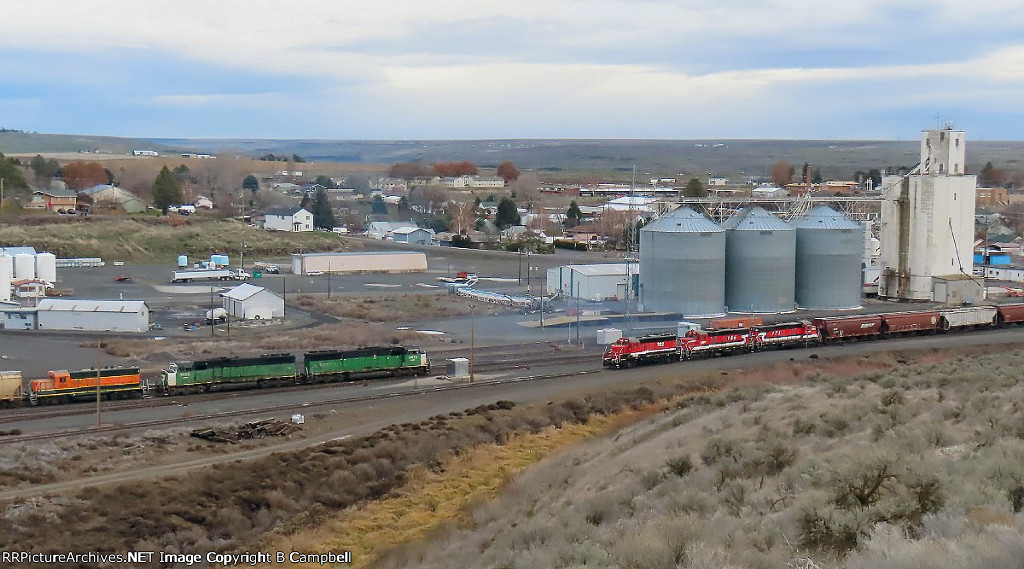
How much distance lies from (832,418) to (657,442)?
4.38 m

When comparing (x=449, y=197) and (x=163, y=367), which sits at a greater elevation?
(x=449, y=197)

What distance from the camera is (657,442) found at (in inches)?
977

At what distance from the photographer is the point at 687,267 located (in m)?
58.8

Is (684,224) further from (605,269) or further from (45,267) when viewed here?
(45,267)

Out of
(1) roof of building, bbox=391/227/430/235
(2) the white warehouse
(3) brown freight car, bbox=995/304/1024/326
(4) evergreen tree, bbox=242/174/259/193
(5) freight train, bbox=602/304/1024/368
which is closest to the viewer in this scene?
(5) freight train, bbox=602/304/1024/368

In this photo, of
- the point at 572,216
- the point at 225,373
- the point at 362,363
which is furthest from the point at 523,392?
the point at 572,216

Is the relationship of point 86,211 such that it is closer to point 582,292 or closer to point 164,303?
point 164,303

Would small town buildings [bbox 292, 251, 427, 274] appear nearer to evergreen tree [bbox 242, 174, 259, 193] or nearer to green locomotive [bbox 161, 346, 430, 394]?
green locomotive [bbox 161, 346, 430, 394]

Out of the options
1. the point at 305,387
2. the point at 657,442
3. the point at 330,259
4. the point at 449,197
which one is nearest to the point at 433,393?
the point at 305,387

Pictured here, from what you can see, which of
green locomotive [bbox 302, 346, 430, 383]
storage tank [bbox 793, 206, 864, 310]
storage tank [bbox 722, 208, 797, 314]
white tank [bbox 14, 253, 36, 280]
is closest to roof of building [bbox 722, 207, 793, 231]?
storage tank [bbox 722, 208, 797, 314]

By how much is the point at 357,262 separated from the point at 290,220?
31.4 meters

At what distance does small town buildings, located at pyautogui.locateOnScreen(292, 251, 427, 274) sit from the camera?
8894cm

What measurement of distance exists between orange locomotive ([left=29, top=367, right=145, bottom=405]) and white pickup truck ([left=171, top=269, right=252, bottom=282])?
144 feet

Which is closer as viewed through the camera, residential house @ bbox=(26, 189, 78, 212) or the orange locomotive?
the orange locomotive
